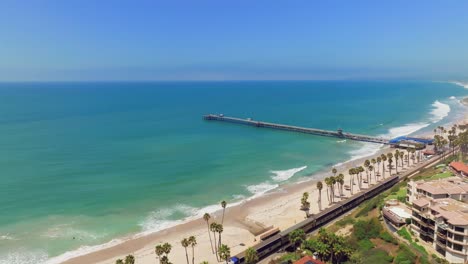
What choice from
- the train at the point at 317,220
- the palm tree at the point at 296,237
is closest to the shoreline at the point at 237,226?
the train at the point at 317,220

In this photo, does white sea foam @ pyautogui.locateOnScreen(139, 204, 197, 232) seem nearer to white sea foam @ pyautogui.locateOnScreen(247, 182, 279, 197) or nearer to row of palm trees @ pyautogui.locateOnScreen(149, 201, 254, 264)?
row of palm trees @ pyautogui.locateOnScreen(149, 201, 254, 264)

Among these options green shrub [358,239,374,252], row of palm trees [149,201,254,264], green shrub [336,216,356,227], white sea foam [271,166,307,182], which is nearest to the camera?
row of palm trees [149,201,254,264]

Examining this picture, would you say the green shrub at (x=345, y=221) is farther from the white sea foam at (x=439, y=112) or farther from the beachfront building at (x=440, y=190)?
the white sea foam at (x=439, y=112)

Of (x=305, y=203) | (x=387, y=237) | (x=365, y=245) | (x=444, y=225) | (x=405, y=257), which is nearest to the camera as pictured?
(x=405, y=257)

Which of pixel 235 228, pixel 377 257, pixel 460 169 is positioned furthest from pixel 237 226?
pixel 460 169

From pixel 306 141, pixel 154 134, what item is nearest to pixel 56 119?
pixel 154 134

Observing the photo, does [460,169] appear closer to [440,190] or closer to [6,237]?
[440,190]

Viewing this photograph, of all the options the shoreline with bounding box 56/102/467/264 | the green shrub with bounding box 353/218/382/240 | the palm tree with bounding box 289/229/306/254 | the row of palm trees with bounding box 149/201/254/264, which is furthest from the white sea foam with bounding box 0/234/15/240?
the green shrub with bounding box 353/218/382/240
